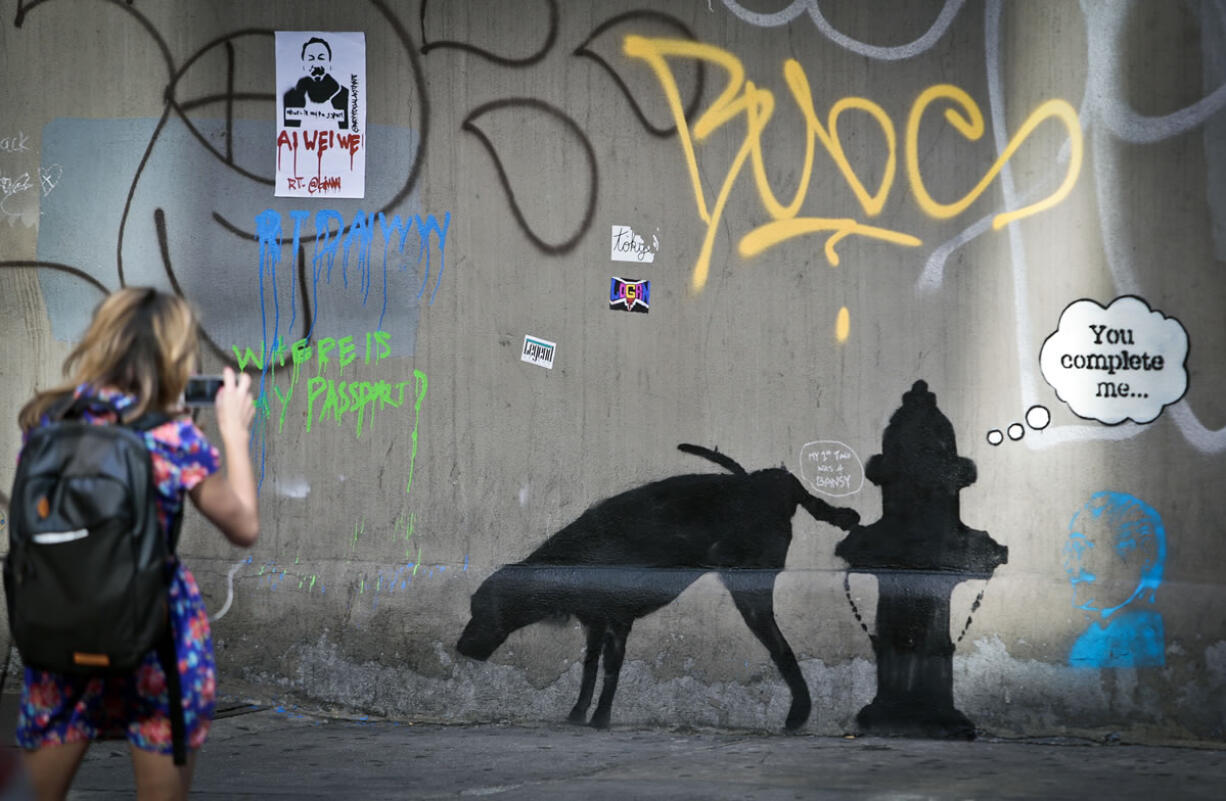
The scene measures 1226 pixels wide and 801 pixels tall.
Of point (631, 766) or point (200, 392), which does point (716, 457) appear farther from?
point (200, 392)

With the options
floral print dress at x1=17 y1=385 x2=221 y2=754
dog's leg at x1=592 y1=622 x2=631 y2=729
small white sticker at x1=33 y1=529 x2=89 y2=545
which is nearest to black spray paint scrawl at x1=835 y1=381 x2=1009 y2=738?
dog's leg at x1=592 y1=622 x2=631 y2=729

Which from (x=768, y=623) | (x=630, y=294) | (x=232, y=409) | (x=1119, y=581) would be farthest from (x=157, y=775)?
(x=1119, y=581)

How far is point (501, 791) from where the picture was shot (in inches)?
196

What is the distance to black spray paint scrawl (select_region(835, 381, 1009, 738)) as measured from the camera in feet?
18.8

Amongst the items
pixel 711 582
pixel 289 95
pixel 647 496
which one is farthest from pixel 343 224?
pixel 711 582

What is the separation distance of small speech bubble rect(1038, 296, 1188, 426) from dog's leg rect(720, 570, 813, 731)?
145 cm

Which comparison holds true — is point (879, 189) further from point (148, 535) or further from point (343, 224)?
point (148, 535)

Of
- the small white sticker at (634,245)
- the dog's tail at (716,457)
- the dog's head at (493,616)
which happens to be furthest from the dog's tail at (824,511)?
the dog's head at (493,616)

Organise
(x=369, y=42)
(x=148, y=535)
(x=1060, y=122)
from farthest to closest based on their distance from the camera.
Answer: (x=369, y=42) < (x=1060, y=122) < (x=148, y=535)

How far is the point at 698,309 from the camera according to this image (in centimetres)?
593

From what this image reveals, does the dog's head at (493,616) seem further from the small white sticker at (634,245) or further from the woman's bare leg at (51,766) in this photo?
the woman's bare leg at (51,766)

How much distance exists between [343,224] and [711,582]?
222 centimetres

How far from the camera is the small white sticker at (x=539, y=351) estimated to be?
6012mm

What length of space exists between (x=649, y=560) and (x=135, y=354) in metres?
3.14
